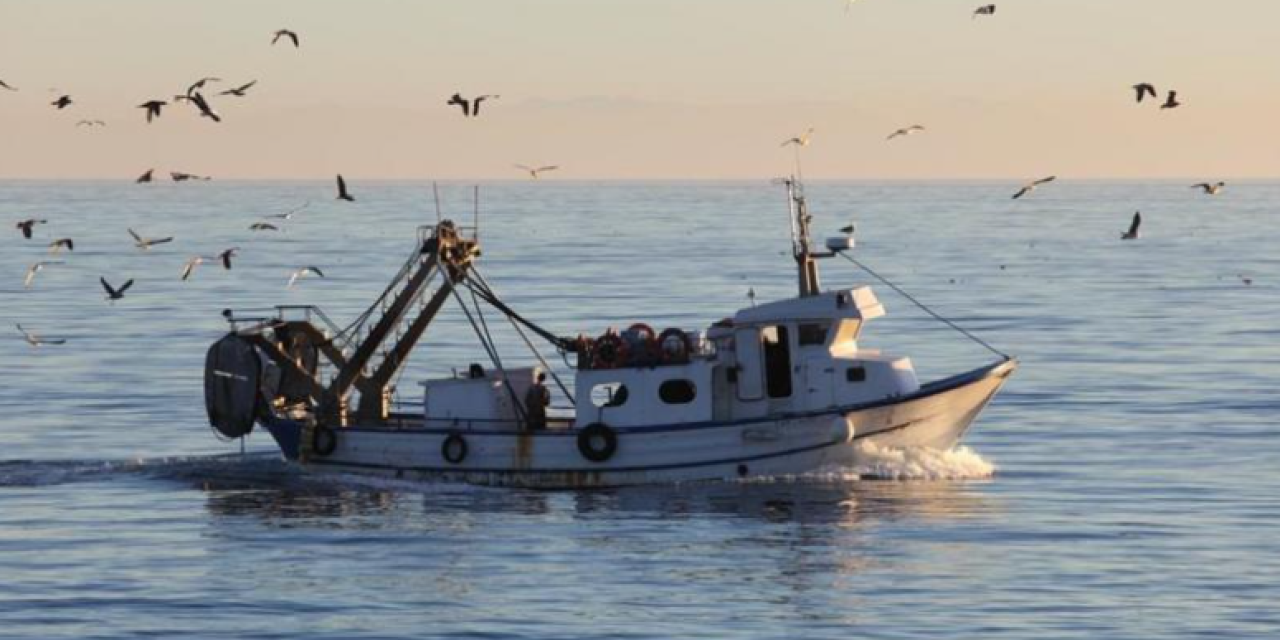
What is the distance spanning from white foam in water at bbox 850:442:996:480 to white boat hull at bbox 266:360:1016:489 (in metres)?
0.18

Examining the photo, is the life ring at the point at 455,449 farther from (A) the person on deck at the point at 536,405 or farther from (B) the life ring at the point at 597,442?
(B) the life ring at the point at 597,442

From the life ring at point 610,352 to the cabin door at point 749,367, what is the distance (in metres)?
2.34

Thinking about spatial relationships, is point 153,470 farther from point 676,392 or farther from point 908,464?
point 908,464

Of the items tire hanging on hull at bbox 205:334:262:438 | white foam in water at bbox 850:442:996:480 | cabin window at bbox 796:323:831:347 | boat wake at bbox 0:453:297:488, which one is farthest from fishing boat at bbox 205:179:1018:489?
boat wake at bbox 0:453:297:488

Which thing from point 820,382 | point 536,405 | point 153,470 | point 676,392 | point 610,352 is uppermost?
point 610,352

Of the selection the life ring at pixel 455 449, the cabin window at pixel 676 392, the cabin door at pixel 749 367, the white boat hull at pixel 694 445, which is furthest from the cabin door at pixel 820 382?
the life ring at pixel 455 449

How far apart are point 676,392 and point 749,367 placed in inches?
62.8

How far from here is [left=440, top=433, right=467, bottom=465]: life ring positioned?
55.0m

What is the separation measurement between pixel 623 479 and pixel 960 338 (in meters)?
48.1

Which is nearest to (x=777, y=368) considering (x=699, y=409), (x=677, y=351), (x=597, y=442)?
(x=699, y=409)

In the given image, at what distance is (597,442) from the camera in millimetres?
53906

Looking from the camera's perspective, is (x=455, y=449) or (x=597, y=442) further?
(x=455, y=449)

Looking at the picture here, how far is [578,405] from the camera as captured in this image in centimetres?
5403

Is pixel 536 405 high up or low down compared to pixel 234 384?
down
